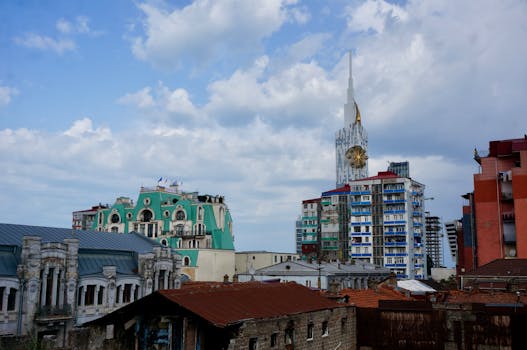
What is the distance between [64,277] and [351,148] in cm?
9884

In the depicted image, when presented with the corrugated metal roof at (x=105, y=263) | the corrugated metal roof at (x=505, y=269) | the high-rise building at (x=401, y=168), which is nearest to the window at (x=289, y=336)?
the corrugated metal roof at (x=105, y=263)

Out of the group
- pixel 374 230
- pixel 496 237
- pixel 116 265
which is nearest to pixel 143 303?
pixel 116 265

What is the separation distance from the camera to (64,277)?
132 feet

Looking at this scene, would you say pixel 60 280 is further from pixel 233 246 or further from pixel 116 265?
pixel 233 246

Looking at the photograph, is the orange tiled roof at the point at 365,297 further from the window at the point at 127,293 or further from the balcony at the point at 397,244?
the balcony at the point at 397,244

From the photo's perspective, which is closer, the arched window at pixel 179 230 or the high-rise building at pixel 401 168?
the arched window at pixel 179 230

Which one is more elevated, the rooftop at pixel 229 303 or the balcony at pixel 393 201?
the balcony at pixel 393 201

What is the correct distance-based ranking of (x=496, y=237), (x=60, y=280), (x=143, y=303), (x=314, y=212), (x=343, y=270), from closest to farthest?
1. (x=143, y=303)
2. (x=60, y=280)
3. (x=496, y=237)
4. (x=343, y=270)
5. (x=314, y=212)

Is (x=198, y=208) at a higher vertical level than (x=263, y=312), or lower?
higher

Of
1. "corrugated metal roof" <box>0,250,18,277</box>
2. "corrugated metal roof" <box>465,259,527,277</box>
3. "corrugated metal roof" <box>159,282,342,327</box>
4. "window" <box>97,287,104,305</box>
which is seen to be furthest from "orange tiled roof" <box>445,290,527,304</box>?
"corrugated metal roof" <box>0,250,18,277</box>

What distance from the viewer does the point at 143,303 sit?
2584 centimetres

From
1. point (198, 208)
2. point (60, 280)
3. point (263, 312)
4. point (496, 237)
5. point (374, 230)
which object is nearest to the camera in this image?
point (263, 312)

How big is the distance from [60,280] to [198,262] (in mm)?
42239

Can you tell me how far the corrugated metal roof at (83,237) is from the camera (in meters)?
41.4
